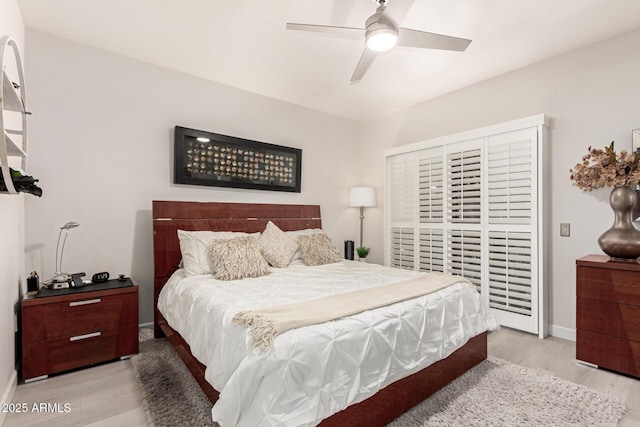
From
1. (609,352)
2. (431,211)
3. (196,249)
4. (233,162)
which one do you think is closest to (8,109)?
(196,249)

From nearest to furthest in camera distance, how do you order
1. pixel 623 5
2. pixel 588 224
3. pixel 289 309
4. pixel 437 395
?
1. pixel 289 309
2. pixel 437 395
3. pixel 623 5
4. pixel 588 224

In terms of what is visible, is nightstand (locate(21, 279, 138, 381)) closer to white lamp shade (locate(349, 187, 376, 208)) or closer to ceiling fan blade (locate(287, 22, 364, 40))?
ceiling fan blade (locate(287, 22, 364, 40))

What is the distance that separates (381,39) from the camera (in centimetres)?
200

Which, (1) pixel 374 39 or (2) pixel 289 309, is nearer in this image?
(2) pixel 289 309

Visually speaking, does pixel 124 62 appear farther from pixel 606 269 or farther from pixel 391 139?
pixel 606 269

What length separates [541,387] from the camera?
2066mm

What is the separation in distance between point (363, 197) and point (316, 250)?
4.78 feet

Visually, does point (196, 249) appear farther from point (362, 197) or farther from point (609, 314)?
point (609, 314)

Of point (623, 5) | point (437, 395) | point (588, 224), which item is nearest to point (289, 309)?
point (437, 395)

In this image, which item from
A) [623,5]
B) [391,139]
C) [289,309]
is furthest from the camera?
[391,139]

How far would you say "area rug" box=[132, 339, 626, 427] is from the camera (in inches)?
68.2

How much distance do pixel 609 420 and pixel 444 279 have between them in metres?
1.15

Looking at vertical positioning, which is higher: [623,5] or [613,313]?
[623,5]

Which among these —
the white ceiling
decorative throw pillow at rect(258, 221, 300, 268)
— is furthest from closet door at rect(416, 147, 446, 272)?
decorative throw pillow at rect(258, 221, 300, 268)
